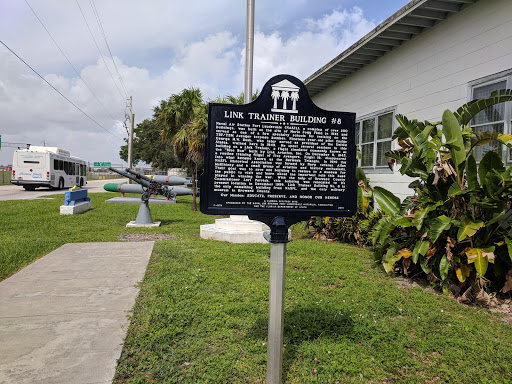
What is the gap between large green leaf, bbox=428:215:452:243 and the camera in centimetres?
463

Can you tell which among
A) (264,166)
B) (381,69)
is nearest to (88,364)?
(264,166)

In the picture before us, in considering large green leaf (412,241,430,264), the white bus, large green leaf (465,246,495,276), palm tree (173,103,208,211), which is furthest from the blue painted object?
the white bus

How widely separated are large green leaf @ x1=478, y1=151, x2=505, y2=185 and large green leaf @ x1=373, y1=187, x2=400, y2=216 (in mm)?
1448

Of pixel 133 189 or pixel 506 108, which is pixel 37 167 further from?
pixel 506 108

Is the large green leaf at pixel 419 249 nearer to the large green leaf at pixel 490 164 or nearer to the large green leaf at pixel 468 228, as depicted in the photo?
the large green leaf at pixel 468 228

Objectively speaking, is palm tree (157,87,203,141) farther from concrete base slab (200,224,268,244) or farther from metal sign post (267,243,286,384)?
metal sign post (267,243,286,384)

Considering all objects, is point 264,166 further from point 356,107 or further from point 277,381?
point 356,107

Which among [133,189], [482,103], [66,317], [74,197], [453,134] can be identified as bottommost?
[66,317]

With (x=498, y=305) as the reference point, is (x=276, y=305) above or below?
above

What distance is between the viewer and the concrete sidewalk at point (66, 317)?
2988 millimetres

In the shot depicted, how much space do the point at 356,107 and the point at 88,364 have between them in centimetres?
864

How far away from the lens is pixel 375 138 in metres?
9.13

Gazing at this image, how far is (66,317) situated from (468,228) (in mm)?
4553

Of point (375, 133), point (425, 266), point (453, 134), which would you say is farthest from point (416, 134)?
point (375, 133)
